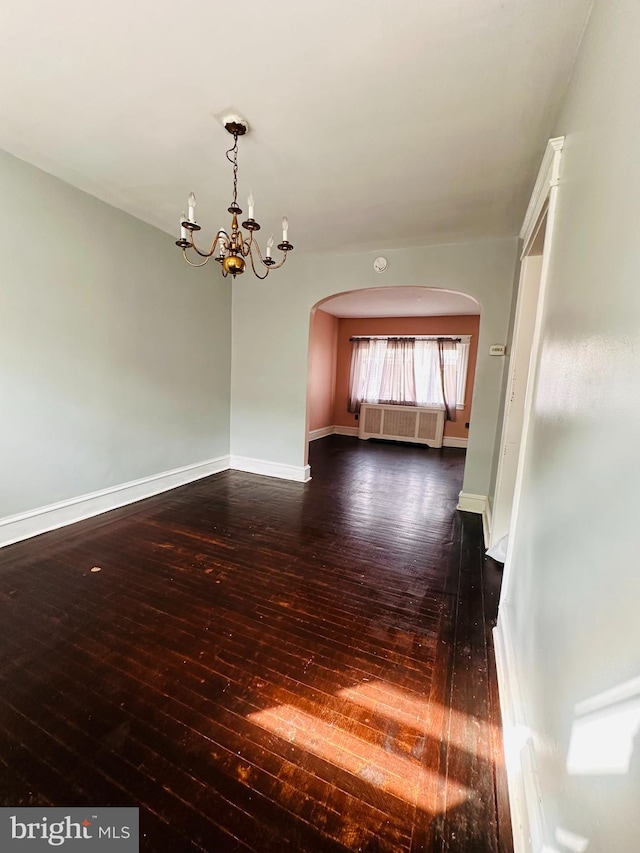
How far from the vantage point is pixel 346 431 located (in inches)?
315

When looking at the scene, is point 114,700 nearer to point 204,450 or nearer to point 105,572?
point 105,572

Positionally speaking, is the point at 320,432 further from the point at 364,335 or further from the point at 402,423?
the point at 364,335

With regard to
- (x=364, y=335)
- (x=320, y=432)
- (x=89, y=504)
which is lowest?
(x=89, y=504)

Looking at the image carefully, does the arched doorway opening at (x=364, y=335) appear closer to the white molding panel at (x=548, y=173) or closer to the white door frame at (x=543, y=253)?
the white molding panel at (x=548, y=173)

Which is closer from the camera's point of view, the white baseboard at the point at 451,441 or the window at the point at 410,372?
the window at the point at 410,372

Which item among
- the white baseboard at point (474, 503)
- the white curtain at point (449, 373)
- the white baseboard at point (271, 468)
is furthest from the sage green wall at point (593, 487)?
the white curtain at point (449, 373)

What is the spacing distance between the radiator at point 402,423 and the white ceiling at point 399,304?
6.24ft

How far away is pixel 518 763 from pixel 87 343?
3721 millimetres

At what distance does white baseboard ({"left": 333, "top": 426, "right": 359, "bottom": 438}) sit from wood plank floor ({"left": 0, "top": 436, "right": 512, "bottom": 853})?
4965 mm

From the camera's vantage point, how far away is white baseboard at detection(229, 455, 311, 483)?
4488 millimetres

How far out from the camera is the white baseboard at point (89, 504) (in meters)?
2.65

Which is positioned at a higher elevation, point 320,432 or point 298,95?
point 298,95

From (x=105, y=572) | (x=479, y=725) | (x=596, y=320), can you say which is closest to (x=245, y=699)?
(x=479, y=725)

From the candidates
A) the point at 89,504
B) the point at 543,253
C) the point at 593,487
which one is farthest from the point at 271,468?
the point at 593,487
